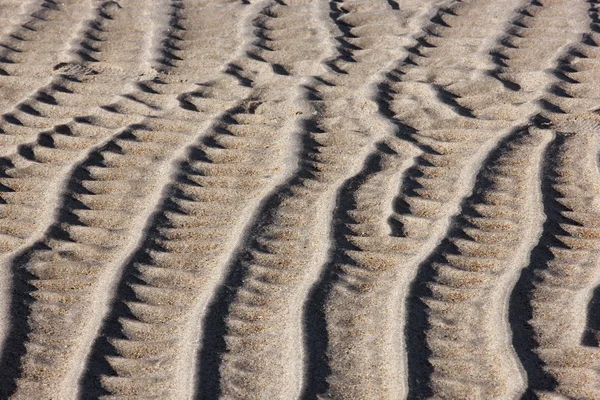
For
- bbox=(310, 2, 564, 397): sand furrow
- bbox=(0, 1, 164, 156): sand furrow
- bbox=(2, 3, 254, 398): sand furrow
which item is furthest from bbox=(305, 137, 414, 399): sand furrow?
bbox=(0, 1, 164, 156): sand furrow

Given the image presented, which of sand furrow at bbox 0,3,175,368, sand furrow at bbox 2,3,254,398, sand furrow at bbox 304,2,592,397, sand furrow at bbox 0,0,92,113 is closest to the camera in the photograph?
sand furrow at bbox 2,3,254,398

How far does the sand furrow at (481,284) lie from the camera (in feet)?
6.81

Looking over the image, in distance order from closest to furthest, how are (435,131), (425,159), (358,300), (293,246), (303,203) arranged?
(358,300), (293,246), (303,203), (425,159), (435,131)

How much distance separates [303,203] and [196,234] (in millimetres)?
351

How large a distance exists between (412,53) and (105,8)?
5.08ft

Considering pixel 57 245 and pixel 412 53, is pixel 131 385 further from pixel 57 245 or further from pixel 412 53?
pixel 412 53

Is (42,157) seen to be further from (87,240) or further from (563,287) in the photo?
(563,287)

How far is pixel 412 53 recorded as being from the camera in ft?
12.8

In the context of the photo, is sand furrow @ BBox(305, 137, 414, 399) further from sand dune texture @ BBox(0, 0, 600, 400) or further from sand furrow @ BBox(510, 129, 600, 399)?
sand furrow @ BBox(510, 129, 600, 399)

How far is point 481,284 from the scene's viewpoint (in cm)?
239

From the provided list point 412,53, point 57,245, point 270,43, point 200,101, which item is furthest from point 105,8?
point 57,245

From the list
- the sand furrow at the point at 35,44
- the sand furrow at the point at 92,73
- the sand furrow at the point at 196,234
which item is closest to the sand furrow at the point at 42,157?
the sand furrow at the point at 92,73

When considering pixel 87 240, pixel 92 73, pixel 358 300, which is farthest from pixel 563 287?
pixel 92 73

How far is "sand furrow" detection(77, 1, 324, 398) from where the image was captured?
84.3 inches
